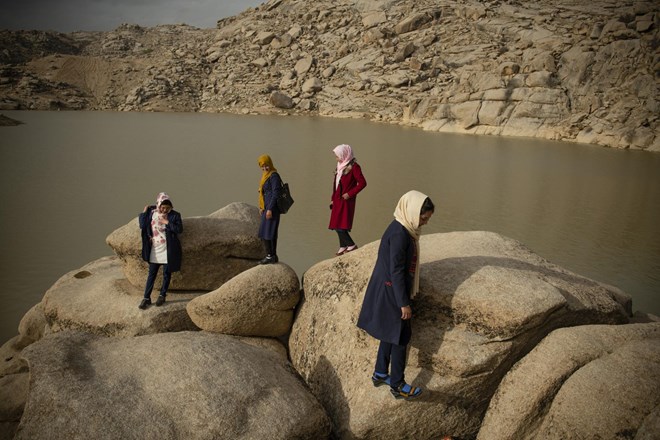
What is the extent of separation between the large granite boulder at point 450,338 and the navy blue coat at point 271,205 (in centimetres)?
180

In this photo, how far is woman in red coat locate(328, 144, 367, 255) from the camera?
24.1 feet

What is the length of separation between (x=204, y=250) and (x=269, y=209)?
127 centimetres

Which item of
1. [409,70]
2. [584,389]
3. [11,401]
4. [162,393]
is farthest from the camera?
[409,70]

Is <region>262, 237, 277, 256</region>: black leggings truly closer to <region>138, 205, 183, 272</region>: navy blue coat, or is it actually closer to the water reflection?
<region>138, 205, 183, 272</region>: navy blue coat

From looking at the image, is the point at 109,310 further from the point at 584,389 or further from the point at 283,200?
the point at 584,389

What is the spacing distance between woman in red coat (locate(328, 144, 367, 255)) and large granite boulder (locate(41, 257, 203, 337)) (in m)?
2.61

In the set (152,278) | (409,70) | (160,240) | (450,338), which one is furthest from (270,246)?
(409,70)

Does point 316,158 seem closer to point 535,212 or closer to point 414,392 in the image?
point 535,212

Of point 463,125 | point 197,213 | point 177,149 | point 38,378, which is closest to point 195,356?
point 38,378

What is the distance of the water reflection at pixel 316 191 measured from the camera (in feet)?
37.4

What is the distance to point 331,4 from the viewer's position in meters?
66.7

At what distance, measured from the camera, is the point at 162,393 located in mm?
4375

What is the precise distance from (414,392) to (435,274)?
1417 mm

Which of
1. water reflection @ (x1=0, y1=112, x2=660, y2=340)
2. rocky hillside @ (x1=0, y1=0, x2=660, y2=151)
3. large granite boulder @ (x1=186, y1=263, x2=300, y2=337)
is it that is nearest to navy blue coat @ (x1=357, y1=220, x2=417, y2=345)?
large granite boulder @ (x1=186, y1=263, x2=300, y2=337)
